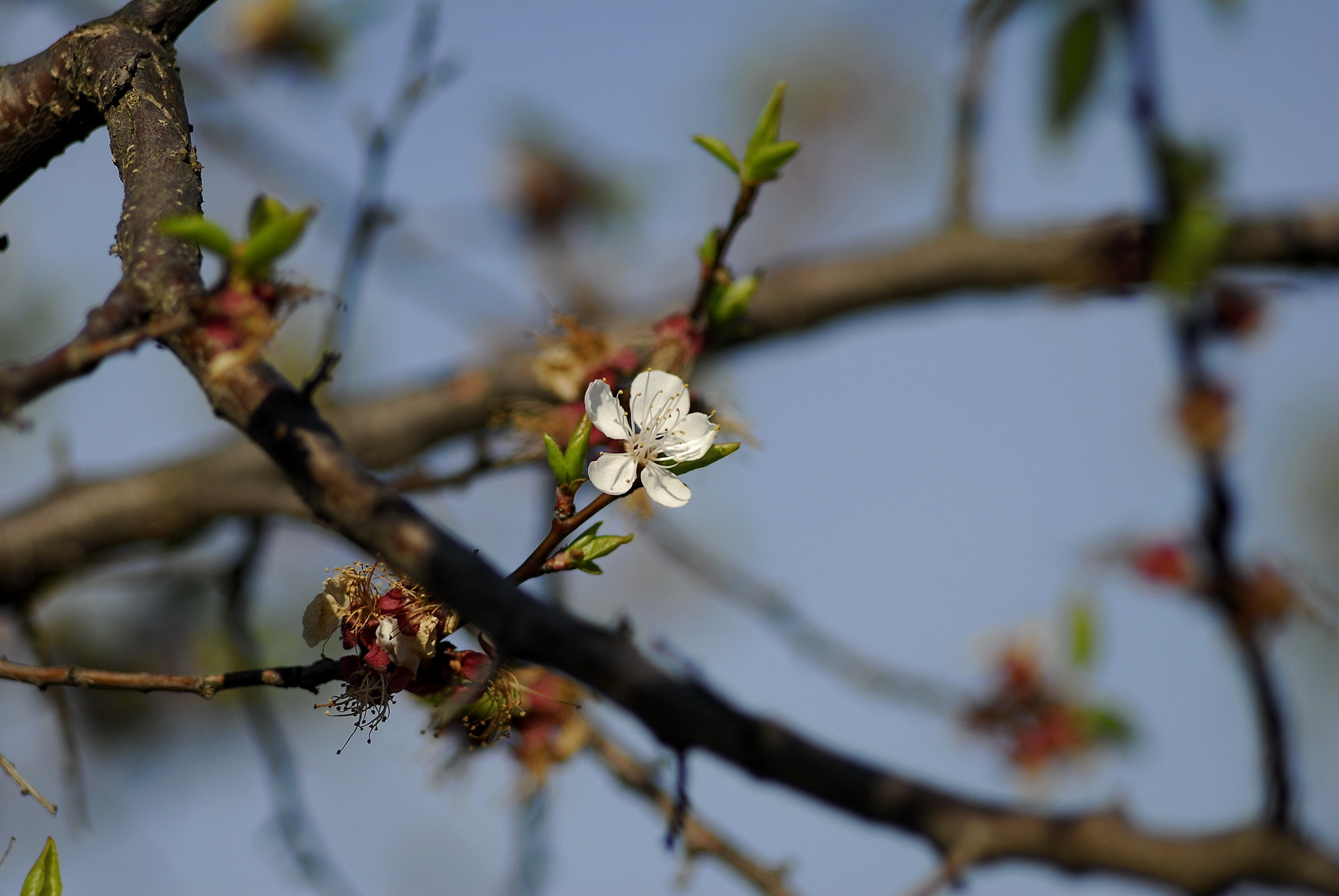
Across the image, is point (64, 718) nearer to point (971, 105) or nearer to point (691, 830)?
point (691, 830)

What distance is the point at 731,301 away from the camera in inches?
56.6

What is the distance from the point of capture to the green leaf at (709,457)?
3.26 ft

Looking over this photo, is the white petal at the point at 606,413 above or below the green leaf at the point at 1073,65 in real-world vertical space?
below

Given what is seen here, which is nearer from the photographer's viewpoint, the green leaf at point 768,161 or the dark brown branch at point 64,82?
the dark brown branch at point 64,82

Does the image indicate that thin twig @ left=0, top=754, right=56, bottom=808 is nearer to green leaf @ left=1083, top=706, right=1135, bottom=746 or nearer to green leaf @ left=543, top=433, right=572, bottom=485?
green leaf @ left=543, top=433, right=572, bottom=485

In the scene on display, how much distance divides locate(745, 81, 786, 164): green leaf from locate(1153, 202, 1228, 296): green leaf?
0.94 meters

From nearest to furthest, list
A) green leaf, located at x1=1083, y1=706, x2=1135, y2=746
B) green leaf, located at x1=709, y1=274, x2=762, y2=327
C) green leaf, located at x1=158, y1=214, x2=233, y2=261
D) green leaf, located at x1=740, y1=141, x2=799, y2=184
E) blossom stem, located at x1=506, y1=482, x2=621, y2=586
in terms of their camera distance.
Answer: green leaf, located at x1=158, y1=214, x2=233, y2=261 → blossom stem, located at x1=506, y1=482, x2=621, y2=586 → green leaf, located at x1=740, y1=141, x2=799, y2=184 → green leaf, located at x1=709, y1=274, x2=762, y2=327 → green leaf, located at x1=1083, y1=706, x2=1135, y2=746

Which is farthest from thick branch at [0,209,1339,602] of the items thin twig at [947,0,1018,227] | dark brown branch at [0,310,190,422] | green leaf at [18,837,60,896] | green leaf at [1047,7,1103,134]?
dark brown branch at [0,310,190,422]

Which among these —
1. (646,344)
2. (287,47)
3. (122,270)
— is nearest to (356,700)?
(122,270)

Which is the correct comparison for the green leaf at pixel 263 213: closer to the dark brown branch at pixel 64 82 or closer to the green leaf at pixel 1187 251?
the dark brown branch at pixel 64 82

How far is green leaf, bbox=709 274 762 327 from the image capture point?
56.1 inches

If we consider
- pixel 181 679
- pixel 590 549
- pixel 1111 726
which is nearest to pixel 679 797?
pixel 590 549

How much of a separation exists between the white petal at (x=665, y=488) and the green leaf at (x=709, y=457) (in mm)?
14

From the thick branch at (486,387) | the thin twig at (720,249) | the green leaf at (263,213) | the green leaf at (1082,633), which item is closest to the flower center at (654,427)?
the thin twig at (720,249)
